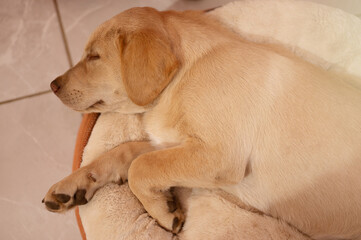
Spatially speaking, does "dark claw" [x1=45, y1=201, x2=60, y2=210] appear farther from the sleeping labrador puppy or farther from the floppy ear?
the floppy ear

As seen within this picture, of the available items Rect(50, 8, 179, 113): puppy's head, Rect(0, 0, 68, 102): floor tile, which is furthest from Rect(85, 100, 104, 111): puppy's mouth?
Rect(0, 0, 68, 102): floor tile

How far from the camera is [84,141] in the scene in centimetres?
196

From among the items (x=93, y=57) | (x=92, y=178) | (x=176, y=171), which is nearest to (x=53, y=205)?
(x=92, y=178)

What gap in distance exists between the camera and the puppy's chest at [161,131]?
4.95 ft

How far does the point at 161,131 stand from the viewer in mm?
1573

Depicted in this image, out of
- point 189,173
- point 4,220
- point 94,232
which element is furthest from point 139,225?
point 4,220

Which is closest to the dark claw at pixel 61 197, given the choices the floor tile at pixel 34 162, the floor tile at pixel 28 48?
the floor tile at pixel 34 162

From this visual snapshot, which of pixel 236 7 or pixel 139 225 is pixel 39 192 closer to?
pixel 139 225

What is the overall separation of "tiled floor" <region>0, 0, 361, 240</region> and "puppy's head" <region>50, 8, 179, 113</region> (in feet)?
2.76

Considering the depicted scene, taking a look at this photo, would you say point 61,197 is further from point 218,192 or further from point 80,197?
point 218,192

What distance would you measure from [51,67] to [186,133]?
1.49m

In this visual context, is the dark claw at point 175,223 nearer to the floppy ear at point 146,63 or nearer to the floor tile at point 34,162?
the floppy ear at point 146,63

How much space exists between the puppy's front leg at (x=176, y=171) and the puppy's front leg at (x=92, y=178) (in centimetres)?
24

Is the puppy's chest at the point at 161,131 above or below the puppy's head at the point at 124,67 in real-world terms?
below
